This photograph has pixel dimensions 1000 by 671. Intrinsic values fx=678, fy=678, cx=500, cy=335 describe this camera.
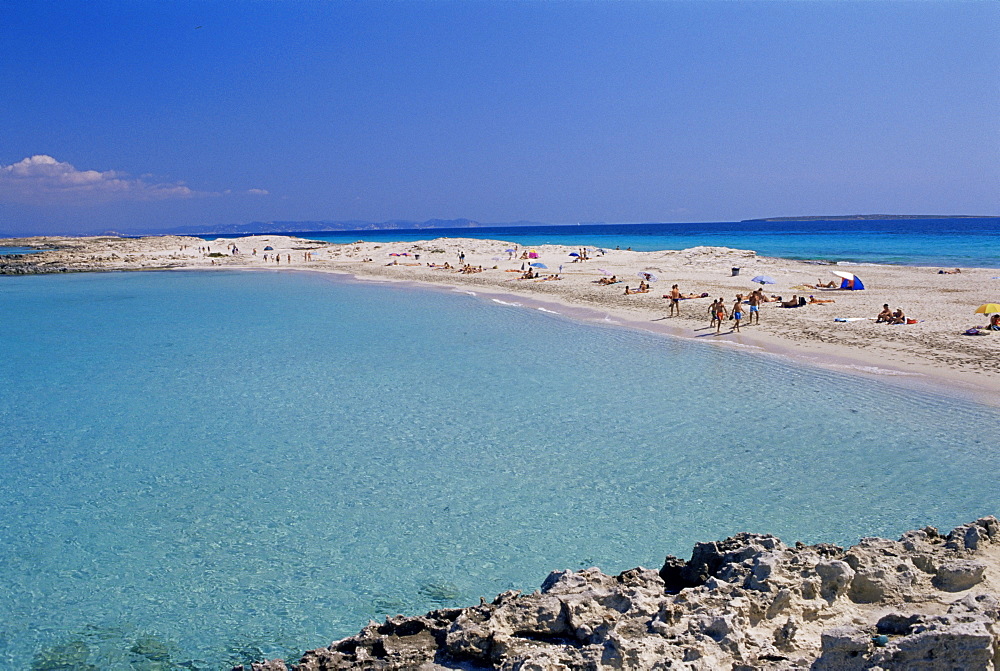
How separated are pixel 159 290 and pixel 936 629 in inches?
1771

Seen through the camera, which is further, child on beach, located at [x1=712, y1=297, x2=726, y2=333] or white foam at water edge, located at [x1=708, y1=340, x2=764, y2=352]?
child on beach, located at [x1=712, y1=297, x2=726, y2=333]

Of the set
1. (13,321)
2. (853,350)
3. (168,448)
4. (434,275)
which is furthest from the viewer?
(434,275)

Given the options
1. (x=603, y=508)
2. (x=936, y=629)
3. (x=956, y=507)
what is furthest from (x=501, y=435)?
(x=936, y=629)

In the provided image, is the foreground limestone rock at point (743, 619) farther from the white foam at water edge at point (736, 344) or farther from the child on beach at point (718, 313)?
the child on beach at point (718, 313)

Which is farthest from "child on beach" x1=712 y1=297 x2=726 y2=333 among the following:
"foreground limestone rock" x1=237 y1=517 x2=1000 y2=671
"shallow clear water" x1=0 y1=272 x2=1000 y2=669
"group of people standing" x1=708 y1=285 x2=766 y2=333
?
"foreground limestone rock" x1=237 y1=517 x2=1000 y2=671

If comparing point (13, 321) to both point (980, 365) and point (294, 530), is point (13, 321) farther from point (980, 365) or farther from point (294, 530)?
point (980, 365)

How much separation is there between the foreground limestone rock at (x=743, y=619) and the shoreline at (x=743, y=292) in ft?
34.5

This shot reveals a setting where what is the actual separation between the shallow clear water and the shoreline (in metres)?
2.20

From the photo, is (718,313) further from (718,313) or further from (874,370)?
(874,370)

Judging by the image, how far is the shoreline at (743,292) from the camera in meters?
17.2

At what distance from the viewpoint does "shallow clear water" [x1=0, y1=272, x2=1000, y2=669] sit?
23.8ft

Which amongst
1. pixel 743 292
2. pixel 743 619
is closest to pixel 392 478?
pixel 743 619

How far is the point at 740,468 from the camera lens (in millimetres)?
10578

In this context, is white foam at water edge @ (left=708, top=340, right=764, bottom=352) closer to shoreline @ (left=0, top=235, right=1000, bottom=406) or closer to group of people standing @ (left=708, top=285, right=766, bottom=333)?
shoreline @ (left=0, top=235, right=1000, bottom=406)
